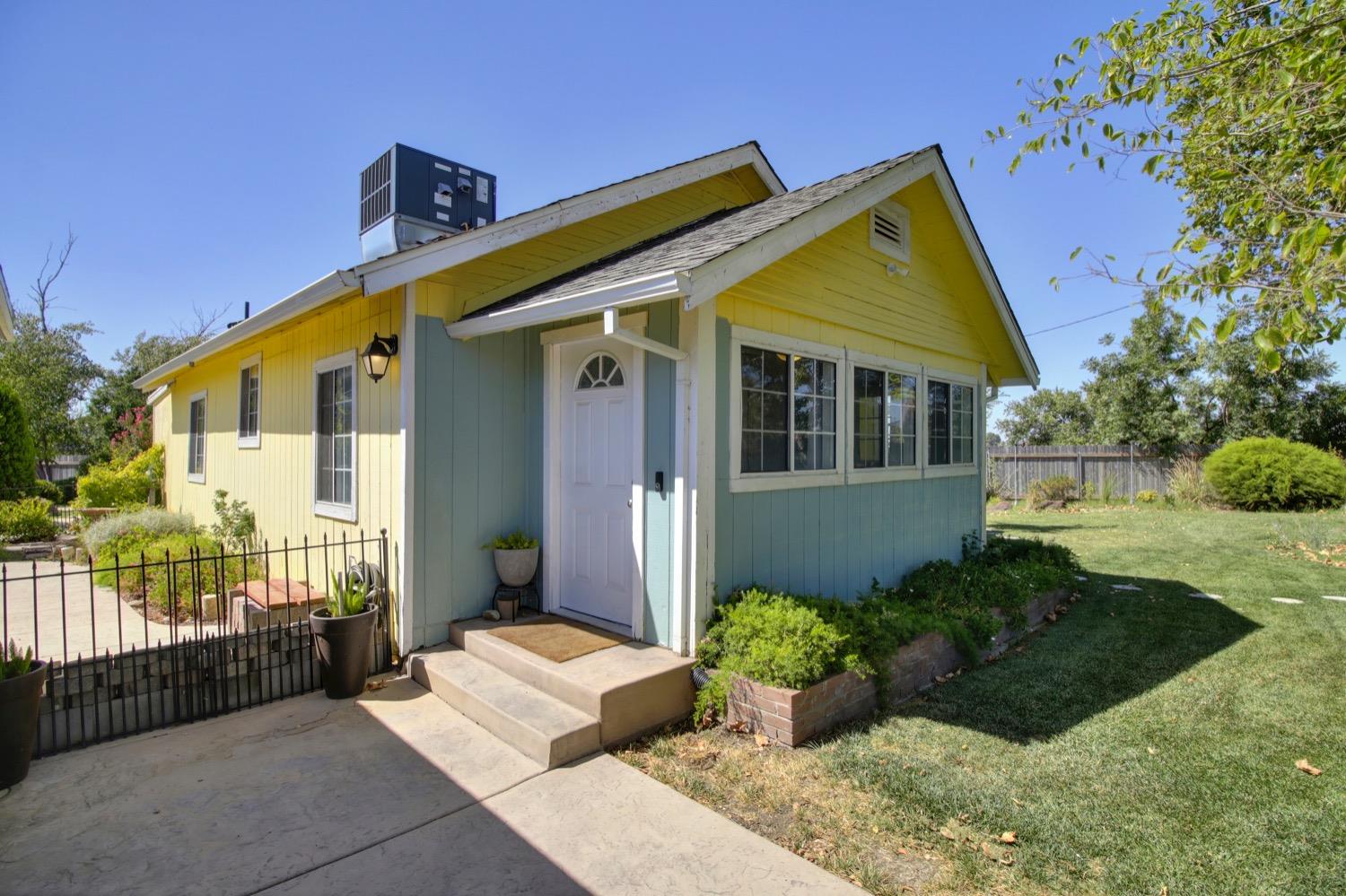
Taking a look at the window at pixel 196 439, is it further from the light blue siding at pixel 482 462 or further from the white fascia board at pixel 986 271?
the white fascia board at pixel 986 271

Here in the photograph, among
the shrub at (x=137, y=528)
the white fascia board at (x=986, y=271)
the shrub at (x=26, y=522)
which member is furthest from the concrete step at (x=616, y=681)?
the shrub at (x=26, y=522)

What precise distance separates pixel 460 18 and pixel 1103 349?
2280 cm

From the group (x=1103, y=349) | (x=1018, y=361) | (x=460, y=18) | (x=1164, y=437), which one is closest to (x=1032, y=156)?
(x=1018, y=361)

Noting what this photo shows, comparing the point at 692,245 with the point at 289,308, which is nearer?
the point at 692,245

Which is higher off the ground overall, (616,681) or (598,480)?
(598,480)

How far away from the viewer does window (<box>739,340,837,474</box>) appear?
16.8 feet

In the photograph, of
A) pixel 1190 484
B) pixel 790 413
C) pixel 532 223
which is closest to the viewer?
pixel 532 223

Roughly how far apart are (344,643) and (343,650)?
0.05 m

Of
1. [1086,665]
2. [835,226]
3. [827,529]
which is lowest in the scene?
[1086,665]

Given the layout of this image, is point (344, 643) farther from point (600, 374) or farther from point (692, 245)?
point (692, 245)

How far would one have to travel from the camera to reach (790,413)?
5453mm

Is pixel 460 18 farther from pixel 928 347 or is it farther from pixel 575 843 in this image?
pixel 575 843

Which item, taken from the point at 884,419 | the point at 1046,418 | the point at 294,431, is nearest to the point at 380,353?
the point at 294,431

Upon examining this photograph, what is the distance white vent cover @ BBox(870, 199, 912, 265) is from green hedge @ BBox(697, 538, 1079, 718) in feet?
11.4
